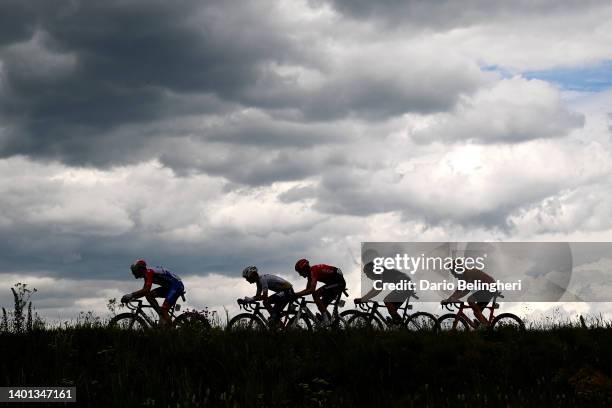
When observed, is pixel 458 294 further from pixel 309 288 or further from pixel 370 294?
pixel 309 288

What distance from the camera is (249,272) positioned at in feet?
62.7

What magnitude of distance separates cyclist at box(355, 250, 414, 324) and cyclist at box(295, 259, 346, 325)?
892mm

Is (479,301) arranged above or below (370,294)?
below

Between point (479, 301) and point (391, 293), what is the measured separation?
2.38 metres

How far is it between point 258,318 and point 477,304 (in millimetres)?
6209

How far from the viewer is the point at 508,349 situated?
16312mm

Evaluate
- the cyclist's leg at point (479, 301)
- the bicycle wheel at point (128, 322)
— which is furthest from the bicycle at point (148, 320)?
the cyclist's leg at point (479, 301)

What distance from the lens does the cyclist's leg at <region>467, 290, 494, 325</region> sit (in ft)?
68.2

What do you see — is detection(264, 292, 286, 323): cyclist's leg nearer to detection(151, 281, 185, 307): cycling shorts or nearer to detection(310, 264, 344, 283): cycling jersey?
A: detection(310, 264, 344, 283): cycling jersey

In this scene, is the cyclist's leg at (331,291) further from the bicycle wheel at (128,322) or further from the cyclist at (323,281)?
the bicycle wheel at (128,322)

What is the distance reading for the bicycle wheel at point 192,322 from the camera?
1780 cm

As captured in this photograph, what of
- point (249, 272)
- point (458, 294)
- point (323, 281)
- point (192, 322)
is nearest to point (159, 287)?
point (192, 322)

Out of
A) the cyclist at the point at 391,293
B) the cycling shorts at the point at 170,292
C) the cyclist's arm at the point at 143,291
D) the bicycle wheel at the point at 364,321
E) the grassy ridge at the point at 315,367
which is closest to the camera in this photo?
the grassy ridge at the point at 315,367

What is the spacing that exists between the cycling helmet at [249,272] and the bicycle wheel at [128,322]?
2647 millimetres
